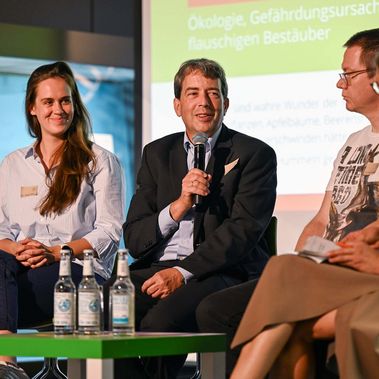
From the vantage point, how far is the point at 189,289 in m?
3.76

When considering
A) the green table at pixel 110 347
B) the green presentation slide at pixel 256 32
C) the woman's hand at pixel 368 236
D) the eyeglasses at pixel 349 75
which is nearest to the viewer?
the green table at pixel 110 347

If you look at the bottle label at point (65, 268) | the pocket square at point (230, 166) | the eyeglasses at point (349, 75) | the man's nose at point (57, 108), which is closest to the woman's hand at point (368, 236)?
the eyeglasses at point (349, 75)

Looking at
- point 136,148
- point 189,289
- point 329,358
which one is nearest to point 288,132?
point 136,148

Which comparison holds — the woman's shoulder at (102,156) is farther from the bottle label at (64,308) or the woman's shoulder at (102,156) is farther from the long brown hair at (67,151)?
the bottle label at (64,308)

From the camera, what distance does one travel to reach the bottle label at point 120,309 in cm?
307

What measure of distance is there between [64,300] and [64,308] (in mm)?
31

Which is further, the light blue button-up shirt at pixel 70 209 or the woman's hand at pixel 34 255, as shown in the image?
the light blue button-up shirt at pixel 70 209

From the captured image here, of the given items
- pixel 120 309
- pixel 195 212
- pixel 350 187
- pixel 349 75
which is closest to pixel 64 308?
pixel 120 309

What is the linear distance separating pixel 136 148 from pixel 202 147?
1.83 metres

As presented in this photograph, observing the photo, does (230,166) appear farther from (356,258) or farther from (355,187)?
(356,258)

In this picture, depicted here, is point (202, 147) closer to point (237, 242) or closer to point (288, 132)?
point (237, 242)

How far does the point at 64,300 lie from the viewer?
3.14 meters

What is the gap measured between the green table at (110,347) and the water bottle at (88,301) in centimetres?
5

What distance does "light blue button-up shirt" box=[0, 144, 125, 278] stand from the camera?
169 inches
